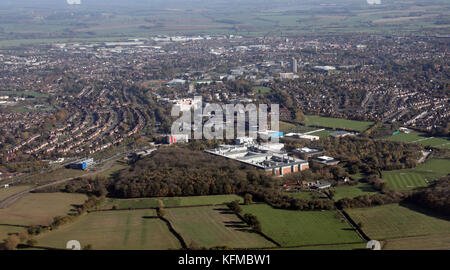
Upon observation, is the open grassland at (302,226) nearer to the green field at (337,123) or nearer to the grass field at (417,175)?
Result: the grass field at (417,175)

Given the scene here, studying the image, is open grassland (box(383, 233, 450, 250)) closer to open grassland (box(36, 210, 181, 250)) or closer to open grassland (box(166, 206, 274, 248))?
open grassland (box(166, 206, 274, 248))

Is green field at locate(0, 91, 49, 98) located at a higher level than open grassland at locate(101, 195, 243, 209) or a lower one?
lower

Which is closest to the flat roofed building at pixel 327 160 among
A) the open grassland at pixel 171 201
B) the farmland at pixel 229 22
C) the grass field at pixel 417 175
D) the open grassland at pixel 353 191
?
the grass field at pixel 417 175

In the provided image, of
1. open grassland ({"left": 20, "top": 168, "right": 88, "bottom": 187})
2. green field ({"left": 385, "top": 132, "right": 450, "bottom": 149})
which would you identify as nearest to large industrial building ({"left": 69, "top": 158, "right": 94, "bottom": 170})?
open grassland ({"left": 20, "top": 168, "right": 88, "bottom": 187})

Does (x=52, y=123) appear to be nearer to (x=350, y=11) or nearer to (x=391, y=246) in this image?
(x=391, y=246)

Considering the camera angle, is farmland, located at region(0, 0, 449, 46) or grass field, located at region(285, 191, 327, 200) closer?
grass field, located at region(285, 191, 327, 200)
